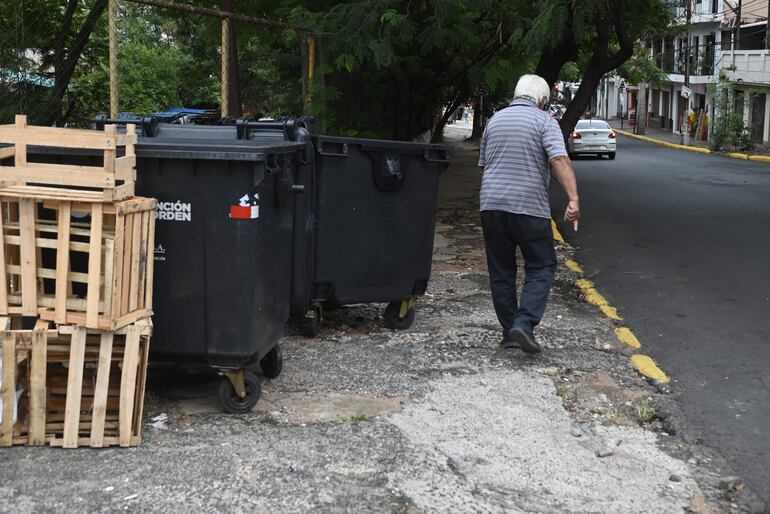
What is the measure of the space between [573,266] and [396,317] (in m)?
4.13

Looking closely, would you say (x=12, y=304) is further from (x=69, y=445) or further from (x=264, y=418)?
(x=264, y=418)

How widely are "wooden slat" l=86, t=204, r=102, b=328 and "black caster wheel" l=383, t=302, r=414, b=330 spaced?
9.73ft

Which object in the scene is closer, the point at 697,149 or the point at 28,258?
the point at 28,258

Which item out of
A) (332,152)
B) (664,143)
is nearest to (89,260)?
(332,152)

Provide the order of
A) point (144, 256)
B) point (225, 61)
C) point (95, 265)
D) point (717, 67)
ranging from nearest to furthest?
point (95, 265), point (144, 256), point (225, 61), point (717, 67)

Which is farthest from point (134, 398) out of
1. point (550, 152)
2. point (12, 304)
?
point (550, 152)

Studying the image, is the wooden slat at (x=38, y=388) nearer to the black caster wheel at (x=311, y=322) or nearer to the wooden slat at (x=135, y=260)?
the wooden slat at (x=135, y=260)

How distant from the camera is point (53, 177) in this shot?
4.35 meters

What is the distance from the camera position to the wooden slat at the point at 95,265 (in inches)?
168

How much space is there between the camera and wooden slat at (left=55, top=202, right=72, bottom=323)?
4.29m

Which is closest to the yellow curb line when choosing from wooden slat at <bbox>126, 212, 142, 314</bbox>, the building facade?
wooden slat at <bbox>126, 212, 142, 314</bbox>

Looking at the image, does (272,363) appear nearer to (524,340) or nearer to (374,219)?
(374,219)

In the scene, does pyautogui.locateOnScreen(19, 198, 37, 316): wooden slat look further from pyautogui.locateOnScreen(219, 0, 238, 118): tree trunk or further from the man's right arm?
pyautogui.locateOnScreen(219, 0, 238, 118): tree trunk

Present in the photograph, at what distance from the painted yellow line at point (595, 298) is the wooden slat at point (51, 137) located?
4846 millimetres
